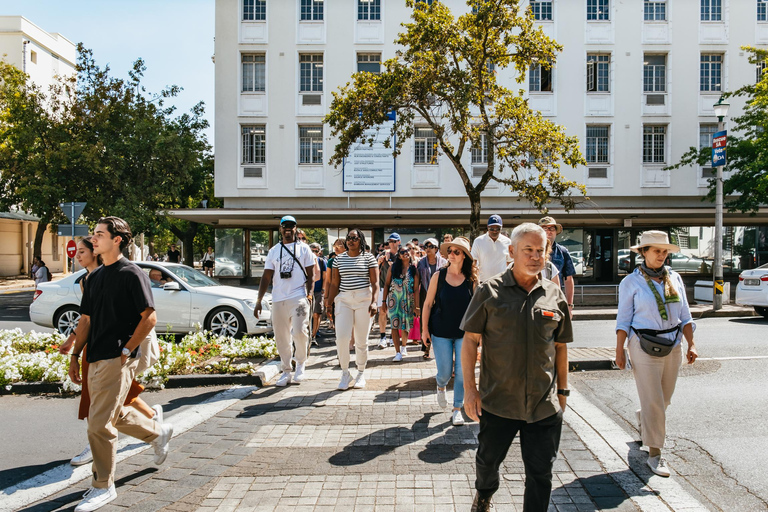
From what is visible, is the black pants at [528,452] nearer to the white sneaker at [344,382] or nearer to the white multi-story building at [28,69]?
the white sneaker at [344,382]

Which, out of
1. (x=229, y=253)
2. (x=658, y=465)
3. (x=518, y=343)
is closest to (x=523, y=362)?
(x=518, y=343)

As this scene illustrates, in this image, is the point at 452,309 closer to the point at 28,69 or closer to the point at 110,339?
the point at 110,339

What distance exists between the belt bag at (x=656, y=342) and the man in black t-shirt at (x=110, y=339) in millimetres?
3723

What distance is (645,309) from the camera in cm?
462

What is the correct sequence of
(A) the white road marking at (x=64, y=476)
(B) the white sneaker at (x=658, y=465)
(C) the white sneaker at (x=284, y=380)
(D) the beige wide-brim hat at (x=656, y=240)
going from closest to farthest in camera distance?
(A) the white road marking at (x=64, y=476) → (B) the white sneaker at (x=658, y=465) → (D) the beige wide-brim hat at (x=656, y=240) → (C) the white sneaker at (x=284, y=380)

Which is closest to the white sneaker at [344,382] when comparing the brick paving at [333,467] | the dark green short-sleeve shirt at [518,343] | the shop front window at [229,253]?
the brick paving at [333,467]

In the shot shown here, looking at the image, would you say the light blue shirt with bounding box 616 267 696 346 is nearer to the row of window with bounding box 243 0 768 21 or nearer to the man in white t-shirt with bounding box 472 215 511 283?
the man in white t-shirt with bounding box 472 215 511 283

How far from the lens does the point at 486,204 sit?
1012 inches

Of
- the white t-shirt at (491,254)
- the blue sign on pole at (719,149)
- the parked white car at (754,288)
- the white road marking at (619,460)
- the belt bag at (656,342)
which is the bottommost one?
the white road marking at (619,460)

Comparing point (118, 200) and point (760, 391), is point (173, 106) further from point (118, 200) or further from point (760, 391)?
point (760, 391)

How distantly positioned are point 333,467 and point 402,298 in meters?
5.32

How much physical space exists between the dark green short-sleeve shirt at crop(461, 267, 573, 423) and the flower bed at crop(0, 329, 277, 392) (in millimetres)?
5057

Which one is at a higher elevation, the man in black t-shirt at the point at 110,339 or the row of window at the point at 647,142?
the row of window at the point at 647,142

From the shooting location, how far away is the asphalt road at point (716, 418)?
14.0 feet
